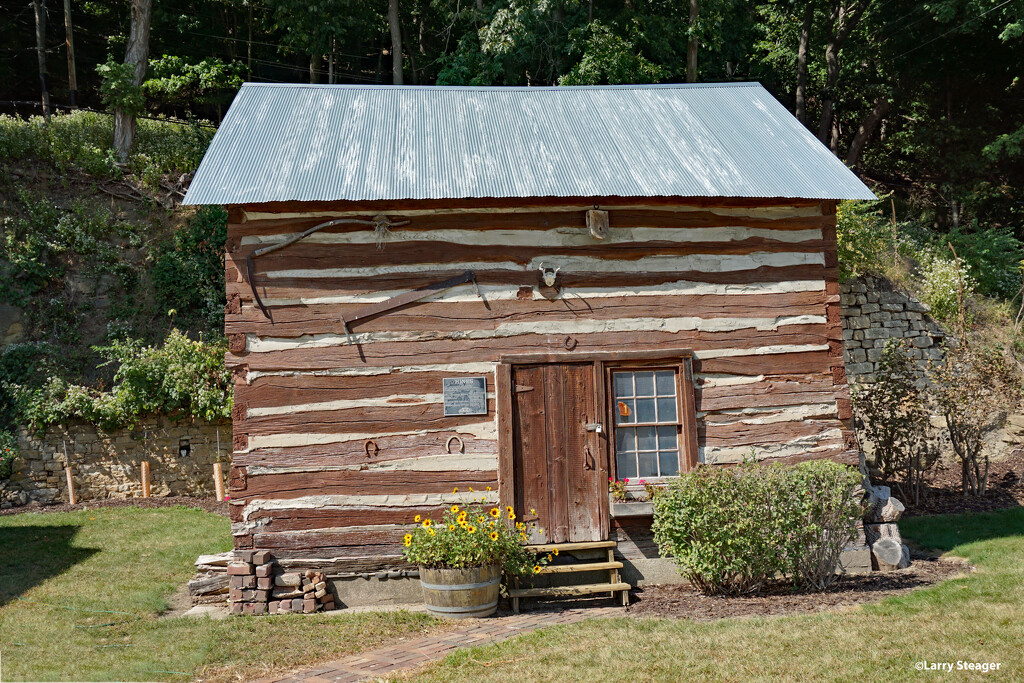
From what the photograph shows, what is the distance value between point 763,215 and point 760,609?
416 centimetres

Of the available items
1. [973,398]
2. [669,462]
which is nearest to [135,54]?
[669,462]

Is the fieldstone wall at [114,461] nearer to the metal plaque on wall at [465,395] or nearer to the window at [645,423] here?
the metal plaque on wall at [465,395]

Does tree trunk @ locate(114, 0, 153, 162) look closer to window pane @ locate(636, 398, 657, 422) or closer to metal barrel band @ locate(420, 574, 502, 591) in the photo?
window pane @ locate(636, 398, 657, 422)

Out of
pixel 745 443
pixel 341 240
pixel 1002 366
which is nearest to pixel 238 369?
pixel 341 240

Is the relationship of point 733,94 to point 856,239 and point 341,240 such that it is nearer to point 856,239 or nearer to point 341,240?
point 856,239

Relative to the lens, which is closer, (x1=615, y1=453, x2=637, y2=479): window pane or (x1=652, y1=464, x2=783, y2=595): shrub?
(x1=652, y1=464, x2=783, y2=595): shrub

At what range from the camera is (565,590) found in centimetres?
805

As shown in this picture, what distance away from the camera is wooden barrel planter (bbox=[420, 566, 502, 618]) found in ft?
24.8

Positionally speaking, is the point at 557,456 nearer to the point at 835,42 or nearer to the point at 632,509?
the point at 632,509

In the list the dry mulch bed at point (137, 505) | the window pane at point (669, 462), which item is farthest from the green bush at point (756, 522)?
the dry mulch bed at point (137, 505)

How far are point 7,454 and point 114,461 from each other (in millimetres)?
1724

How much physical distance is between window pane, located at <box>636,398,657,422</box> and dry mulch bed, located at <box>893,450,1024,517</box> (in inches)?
203

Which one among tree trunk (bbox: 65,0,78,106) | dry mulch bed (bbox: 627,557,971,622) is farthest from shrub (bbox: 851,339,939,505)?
Answer: tree trunk (bbox: 65,0,78,106)

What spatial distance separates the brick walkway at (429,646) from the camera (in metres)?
6.04
